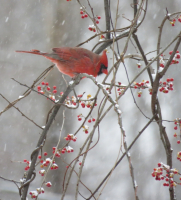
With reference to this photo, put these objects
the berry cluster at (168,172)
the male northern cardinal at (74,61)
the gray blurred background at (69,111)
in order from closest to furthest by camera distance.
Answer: the berry cluster at (168,172) → the male northern cardinal at (74,61) → the gray blurred background at (69,111)

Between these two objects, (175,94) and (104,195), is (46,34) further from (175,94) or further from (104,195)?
(104,195)

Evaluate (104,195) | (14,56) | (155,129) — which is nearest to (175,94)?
(155,129)

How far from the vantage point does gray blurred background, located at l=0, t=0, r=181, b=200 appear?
3172 millimetres

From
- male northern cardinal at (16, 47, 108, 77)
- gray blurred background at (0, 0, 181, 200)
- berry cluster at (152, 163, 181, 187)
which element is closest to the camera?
berry cluster at (152, 163, 181, 187)

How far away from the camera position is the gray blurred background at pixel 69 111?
10.4 ft

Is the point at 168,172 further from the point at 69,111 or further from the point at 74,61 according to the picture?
the point at 69,111

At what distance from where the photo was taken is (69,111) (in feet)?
10.9

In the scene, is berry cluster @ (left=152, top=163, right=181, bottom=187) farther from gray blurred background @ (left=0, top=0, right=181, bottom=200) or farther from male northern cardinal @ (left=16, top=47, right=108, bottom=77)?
gray blurred background @ (left=0, top=0, right=181, bottom=200)

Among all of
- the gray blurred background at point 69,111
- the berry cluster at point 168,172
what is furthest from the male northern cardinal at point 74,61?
the gray blurred background at point 69,111

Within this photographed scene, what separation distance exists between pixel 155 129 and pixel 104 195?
963 mm

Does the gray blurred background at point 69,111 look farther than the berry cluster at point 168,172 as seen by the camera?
Yes

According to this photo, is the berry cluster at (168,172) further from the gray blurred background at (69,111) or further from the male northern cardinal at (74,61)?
the gray blurred background at (69,111)

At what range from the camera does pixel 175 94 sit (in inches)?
123

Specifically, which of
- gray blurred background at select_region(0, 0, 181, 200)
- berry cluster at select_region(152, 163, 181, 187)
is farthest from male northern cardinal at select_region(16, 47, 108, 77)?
gray blurred background at select_region(0, 0, 181, 200)
